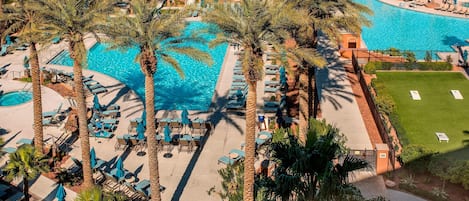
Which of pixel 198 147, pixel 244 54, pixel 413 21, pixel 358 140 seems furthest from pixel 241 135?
pixel 413 21

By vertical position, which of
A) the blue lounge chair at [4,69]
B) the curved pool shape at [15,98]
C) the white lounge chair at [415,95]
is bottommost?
the curved pool shape at [15,98]

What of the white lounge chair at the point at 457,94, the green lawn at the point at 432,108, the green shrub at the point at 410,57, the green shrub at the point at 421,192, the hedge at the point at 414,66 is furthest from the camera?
the green shrub at the point at 410,57

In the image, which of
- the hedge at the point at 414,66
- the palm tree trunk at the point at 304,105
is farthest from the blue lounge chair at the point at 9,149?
the hedge at the point at 414,66

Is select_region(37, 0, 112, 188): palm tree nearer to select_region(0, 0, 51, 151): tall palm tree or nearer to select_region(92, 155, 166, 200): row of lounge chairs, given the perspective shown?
select_region(0, 0, 51, 151): tall palm tree

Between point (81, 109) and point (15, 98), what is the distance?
556 inches

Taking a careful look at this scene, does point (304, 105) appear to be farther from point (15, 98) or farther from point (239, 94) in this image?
point (15, 98)

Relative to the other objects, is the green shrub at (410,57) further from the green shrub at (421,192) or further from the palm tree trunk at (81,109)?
the palm tree trunk at (81,109)

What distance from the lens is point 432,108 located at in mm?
30984

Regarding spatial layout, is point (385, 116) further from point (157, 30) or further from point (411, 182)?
point (157, 30)

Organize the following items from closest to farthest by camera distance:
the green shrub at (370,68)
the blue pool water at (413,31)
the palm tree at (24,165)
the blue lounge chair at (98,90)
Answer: the palm tree at (24,165), the blue lounge chair at (98,90), the green shrub at (370,68), the blue pool water at (413,31)

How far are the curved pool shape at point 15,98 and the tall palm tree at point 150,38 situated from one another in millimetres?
15494

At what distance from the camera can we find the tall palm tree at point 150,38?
18594mm

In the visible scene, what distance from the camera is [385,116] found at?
A: 29453 millimetres

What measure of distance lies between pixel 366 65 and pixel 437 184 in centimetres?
1335
